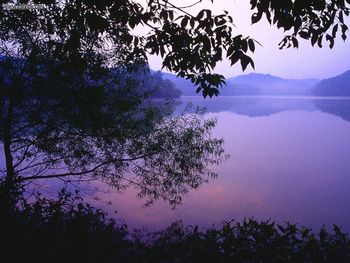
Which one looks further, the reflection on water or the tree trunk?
the reflection on water

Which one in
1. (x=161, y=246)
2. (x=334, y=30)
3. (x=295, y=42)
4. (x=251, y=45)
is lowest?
(x=161, y=246)

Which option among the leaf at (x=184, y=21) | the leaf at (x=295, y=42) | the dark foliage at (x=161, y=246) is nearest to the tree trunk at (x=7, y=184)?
the dark foliage at (x=161, y=246)

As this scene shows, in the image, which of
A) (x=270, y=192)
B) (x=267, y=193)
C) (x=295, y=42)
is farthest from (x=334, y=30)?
(x=270, y=192)

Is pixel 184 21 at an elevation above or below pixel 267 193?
above

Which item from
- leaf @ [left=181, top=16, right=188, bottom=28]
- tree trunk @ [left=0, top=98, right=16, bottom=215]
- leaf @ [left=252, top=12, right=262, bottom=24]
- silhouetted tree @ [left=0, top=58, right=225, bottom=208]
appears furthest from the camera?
silhouetted tree @ [left=0, top=58, right=225, bottom=208]

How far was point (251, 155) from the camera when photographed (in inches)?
1063

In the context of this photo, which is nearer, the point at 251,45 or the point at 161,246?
the point at 251,45

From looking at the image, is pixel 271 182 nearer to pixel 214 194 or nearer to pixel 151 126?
pixel 214 194

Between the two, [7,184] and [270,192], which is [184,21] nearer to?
[7,184]

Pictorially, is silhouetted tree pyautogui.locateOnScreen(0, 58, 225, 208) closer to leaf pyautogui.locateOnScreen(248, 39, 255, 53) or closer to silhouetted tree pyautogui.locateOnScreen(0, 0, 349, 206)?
silhouetted tree pyautogui.locateOnScreen(0, 0, 349, 206)

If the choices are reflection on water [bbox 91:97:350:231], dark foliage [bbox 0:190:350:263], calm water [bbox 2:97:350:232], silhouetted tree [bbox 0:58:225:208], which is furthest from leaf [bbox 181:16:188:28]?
reflection on water [bbox 91:97:350:231]

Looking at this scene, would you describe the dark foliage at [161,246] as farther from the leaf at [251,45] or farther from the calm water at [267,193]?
the calm water at [267,193]

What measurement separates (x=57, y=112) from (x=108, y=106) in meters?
1.32

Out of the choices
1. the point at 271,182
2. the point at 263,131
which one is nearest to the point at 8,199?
the point at 271,182
